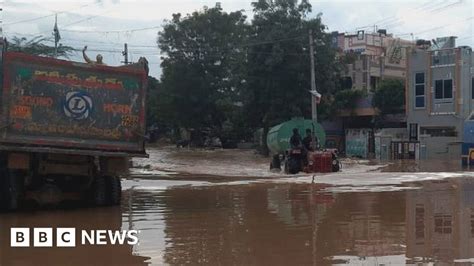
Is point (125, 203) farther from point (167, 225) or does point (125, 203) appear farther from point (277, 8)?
point (277, 8)

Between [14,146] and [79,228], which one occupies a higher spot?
[14,146]

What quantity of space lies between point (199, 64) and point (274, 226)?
2105 inches

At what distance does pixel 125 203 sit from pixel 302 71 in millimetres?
33040

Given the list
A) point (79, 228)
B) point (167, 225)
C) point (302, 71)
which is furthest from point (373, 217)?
point (302, 71)

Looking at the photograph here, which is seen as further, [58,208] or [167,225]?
[58,208]

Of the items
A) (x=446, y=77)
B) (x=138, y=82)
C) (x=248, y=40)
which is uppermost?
(x=248, y=40)

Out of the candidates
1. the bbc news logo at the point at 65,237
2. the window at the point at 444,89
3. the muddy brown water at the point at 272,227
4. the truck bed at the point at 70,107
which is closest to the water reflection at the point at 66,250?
the muddy brown water at the point at 272,227

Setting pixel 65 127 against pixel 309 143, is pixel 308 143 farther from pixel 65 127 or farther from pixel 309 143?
pixel 65 127

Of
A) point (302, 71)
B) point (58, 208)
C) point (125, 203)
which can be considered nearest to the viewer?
point (58, 208)

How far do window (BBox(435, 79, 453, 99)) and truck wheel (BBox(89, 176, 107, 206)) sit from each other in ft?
116

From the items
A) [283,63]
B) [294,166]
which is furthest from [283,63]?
[294,166]

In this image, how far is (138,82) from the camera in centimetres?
1282

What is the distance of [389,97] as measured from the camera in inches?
1917

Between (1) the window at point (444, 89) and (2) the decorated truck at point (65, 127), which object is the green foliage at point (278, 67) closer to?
(1) the window at point (444, 89)
